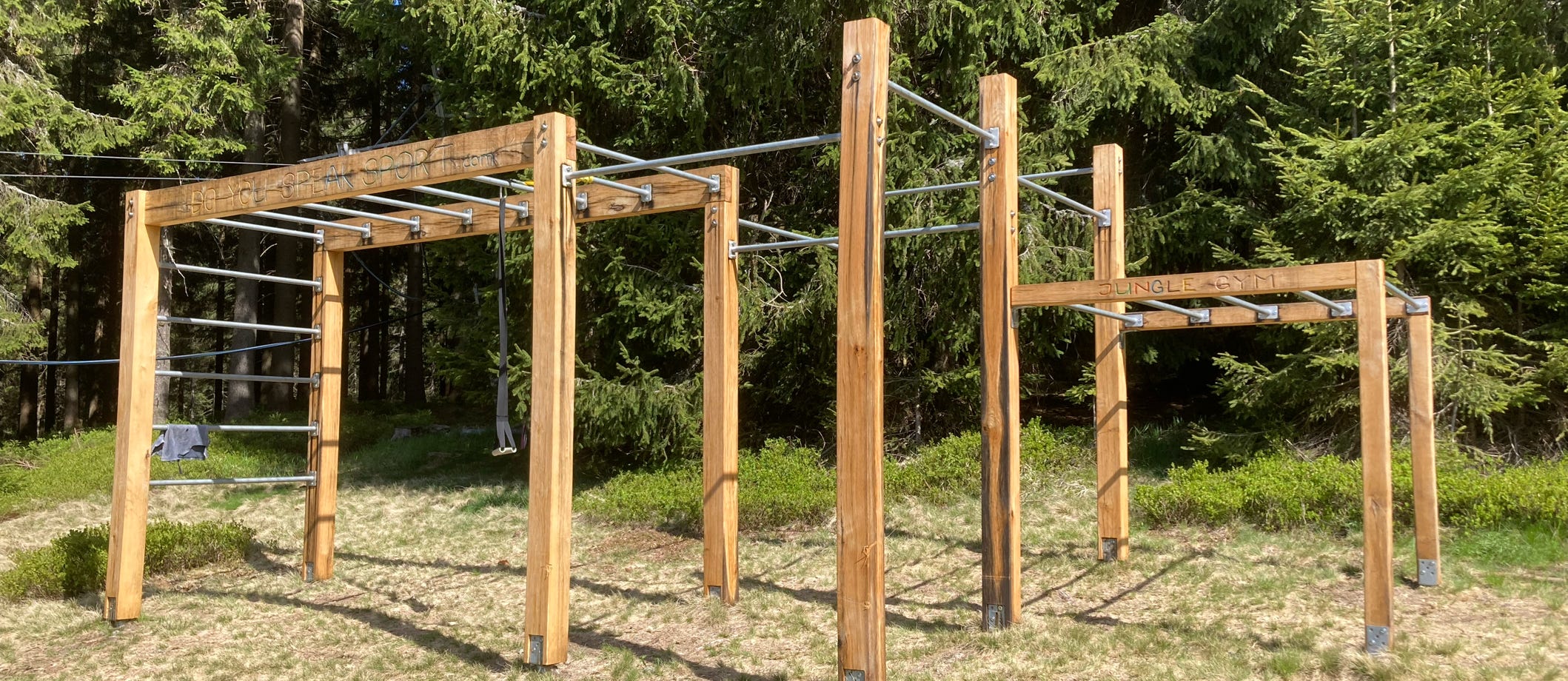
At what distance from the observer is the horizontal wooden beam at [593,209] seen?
7539 millimetres

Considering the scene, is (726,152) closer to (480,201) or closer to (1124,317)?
(480,201)

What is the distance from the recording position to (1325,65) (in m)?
11.2

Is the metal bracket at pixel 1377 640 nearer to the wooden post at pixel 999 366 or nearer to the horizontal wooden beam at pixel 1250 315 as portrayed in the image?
the wooden post at pixel 999 366

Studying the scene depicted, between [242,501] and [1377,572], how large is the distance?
41.4ft

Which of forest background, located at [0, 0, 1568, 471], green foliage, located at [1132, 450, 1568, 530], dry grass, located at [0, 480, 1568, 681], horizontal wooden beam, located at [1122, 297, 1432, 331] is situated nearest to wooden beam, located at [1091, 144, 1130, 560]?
horizontal wooden beam, located at [1122, 297, 1432, 331]

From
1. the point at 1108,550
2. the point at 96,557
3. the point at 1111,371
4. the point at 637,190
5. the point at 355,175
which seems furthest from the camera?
the point at 96,557

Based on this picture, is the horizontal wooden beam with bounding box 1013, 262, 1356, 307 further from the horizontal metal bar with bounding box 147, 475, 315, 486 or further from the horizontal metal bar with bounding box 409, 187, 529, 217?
the horizontal metal bar with bounding box 147, 475, 315, 486

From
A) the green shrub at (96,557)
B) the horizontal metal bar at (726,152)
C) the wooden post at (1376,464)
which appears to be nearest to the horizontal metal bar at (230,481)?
the green shrub at (96,557)

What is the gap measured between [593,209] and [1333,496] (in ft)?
21.5

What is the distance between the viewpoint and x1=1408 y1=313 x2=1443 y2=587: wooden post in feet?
24.7

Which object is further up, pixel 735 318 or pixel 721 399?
pixel 735 318

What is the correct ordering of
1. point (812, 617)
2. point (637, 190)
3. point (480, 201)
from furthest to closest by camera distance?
1. point (480, 201)
2. point (812, 617)
3. point (637, 190)

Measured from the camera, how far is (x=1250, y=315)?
789 cm

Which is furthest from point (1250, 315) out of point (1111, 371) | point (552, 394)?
point (552, 394)
